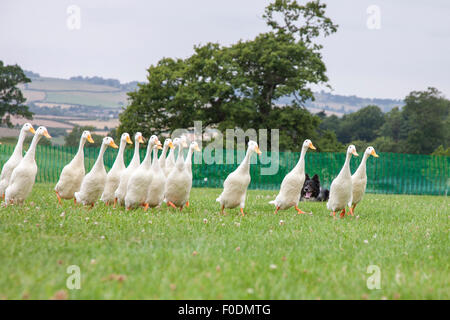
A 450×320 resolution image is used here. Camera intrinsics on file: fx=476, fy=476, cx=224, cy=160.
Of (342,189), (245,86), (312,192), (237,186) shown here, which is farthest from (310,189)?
(245,86)

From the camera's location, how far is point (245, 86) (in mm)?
30062

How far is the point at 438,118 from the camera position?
4525cm

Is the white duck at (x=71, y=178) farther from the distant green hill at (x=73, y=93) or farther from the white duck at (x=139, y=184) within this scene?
the distant green hill at (x=73, y=93)

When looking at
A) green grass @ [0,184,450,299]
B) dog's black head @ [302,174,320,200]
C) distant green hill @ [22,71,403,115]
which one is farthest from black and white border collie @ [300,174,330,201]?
distant green hill @ [22,71,403,115]

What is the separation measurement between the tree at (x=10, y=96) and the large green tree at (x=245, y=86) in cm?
968

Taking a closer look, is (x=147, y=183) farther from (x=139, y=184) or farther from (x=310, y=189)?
(x=310, y=189)

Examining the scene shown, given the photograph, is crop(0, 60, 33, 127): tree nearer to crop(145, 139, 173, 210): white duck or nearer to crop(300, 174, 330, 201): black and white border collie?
crop(300, 174, 330, 201): black and white border collie

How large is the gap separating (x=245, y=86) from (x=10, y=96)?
1927 centimetres

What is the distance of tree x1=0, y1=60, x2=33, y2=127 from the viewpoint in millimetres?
36469

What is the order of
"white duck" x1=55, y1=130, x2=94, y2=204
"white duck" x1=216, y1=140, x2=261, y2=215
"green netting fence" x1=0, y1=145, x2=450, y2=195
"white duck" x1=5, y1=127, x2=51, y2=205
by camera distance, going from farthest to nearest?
"green netting fence" x1=0, y1=145, x2=450, y2=195
"white duck" x1=55, y1=130, x2=94, y2=204
"white duck" x1=216, y1=140, x2=261, y2=215
"white duck" x1=5, y1=127, x2=51, y2=205

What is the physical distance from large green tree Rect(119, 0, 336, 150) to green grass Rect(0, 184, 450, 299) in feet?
70.5
